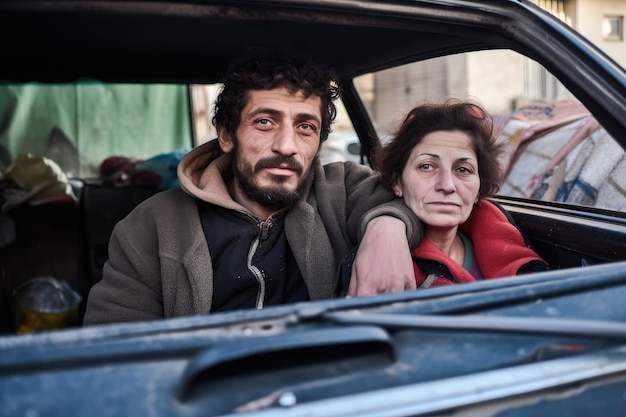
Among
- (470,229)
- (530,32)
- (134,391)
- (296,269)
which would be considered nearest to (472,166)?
(470,229)

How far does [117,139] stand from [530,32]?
539cm

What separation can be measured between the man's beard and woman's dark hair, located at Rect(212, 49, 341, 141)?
0.72 ft

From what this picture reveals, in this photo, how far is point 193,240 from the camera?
1.84 m

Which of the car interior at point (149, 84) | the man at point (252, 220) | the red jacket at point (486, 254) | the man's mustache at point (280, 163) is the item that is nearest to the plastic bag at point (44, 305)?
the car interior at point (149, 84)

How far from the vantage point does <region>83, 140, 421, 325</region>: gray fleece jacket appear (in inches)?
70.6

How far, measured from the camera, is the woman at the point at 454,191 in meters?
1.78

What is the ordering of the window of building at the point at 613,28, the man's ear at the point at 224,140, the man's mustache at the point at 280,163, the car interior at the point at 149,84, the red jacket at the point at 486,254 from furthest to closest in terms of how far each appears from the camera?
the window of building at the point at 613,28
the man's ear at the point at 224,140
the man's mustache at the point at 280,163
the red jacket at the point at 486,254
the car interior at the point at 149,84

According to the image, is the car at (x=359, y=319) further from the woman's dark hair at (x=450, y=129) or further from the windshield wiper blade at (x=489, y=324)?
Answer: the woman's dark hair at (x=450, y=129)

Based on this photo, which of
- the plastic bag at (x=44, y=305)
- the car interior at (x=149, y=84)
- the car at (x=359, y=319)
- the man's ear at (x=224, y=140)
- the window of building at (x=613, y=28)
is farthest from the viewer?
the window of building at (x=613, y=28)

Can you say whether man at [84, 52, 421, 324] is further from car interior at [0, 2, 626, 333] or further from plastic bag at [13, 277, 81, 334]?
plastic bag at [13, 277, 81, 334]

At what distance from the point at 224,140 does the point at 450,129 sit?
927 mm

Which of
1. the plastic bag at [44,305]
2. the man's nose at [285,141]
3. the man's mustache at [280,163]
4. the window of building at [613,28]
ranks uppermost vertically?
the window of building at [613,28]

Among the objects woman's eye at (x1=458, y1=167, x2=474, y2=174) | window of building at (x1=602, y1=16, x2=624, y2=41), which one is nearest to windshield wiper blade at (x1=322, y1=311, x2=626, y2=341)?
woman's eye at (x1=458, y1=167, x2=474, y2=174)

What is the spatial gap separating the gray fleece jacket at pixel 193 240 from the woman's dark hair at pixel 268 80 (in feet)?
0.67
